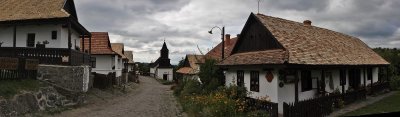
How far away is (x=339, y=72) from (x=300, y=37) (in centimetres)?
406

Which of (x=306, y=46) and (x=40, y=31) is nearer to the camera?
(x=306, y=46)

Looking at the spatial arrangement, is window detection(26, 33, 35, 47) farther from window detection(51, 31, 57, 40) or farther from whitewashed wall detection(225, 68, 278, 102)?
whitewashed wall detection(225, 68, 278, 102)

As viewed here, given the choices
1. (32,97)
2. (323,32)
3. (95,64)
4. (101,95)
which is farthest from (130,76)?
(32,97)

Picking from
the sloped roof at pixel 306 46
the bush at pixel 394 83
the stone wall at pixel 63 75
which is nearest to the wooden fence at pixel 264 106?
the sloped roof at pixel 306 46

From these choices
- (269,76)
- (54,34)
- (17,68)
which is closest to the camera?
(17,68)

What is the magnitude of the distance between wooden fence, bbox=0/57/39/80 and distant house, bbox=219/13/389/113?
33.2ft

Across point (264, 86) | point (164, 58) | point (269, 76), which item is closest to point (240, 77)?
point (264, 86)

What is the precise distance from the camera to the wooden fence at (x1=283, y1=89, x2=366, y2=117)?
48.2 ft

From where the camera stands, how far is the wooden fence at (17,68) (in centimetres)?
1532

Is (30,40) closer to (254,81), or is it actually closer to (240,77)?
(240,77)

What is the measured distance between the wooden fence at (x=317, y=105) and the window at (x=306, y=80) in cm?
132

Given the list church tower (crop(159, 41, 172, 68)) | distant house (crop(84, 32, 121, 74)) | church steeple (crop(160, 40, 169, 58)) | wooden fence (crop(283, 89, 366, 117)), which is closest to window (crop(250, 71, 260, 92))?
wooden fence (crop(283, 89, 366, 117))

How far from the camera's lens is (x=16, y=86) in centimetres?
1554

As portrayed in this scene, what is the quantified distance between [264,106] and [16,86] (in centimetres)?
1052
